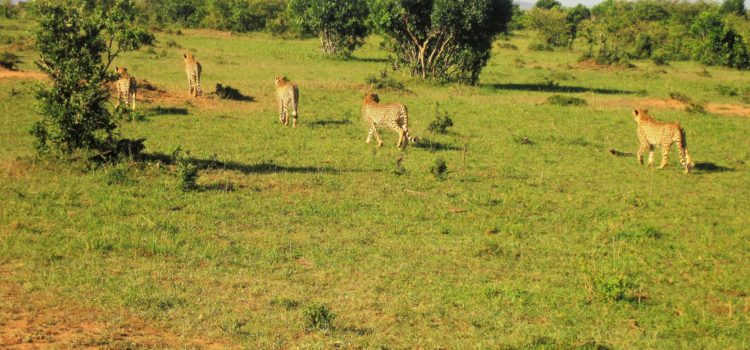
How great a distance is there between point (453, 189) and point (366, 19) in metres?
30.3

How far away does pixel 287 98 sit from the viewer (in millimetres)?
20828

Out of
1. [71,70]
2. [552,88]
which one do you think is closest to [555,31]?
[552,88]

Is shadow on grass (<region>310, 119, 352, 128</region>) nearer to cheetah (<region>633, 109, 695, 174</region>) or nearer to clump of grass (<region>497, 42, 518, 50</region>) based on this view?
cheetah (<region>633, 109, 695, 174</region>)

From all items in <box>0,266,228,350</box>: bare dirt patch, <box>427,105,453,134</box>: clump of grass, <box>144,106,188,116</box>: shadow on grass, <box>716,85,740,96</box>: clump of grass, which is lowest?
<box>0,266,228,350</box>: bare dirt patch

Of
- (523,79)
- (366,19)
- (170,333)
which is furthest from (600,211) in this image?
(366,19)

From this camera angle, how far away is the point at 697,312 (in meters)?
9.21

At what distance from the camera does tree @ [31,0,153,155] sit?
14188 mm

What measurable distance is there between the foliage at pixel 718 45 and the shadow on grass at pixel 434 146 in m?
34.3

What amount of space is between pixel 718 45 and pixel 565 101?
25.3m

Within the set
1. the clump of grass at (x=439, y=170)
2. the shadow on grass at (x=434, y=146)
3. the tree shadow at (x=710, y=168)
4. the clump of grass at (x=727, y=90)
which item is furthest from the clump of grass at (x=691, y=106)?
the clump of grass at (x=439, y=170)

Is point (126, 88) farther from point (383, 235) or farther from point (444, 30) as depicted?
point (444, 30)

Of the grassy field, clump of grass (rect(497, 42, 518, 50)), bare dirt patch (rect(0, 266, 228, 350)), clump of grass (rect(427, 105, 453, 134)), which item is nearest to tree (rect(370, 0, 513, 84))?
the grassy field

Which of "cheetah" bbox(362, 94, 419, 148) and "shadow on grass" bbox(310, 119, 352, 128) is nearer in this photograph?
"cheetah" bbox(362, 94, 419, 148)

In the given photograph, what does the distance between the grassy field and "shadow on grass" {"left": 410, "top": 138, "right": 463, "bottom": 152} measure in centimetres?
7
